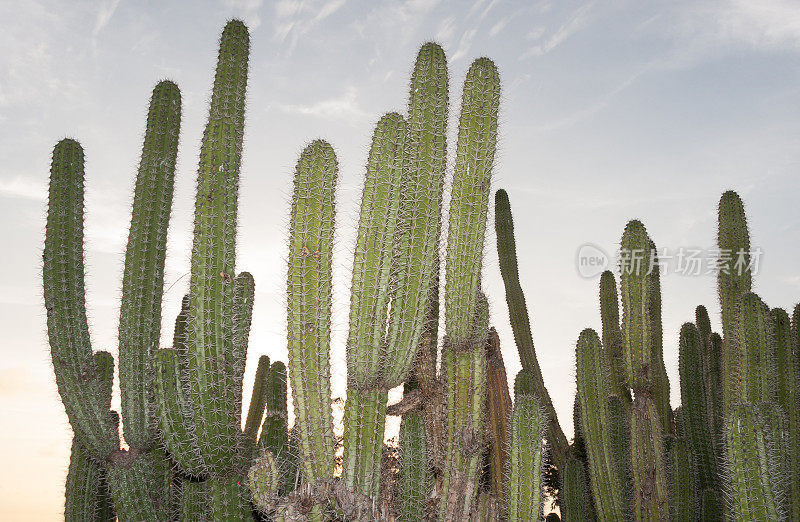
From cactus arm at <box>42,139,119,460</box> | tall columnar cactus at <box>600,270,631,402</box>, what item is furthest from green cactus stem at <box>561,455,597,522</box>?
cactus arm at <box>42,139,119,460</box>

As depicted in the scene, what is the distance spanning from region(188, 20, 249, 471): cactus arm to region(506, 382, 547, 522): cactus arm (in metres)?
1.90

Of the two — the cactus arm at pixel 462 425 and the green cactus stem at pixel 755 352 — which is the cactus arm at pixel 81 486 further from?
the green cactus stem at pixel 755 352

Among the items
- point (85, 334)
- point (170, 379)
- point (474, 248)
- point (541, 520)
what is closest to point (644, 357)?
point (541, 520)

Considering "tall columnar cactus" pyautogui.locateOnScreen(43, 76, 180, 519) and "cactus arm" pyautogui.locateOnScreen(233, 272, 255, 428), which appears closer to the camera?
"cactus arm" pyautogui.locateOnScreen(233, 272, 255, 428)

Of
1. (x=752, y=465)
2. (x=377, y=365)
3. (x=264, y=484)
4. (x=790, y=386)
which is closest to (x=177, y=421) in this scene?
(x=264, y=484)

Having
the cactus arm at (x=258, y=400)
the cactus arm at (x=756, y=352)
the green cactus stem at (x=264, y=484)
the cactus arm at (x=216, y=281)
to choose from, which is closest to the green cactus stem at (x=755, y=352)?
the cactus arm at (x=756, y=352)

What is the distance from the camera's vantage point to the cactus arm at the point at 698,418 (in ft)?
23.6

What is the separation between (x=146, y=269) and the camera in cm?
538

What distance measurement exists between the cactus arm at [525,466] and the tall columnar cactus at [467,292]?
34 cm

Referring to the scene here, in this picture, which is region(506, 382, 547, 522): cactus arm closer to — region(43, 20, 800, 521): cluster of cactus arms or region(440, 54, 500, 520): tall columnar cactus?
region(43, 20, 800, 521): cluster of cactus arms

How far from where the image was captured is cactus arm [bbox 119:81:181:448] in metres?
5.25

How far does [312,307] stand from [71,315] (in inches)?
100

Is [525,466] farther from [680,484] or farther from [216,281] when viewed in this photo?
[216,281]

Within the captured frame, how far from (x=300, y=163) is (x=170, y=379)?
1.55m
